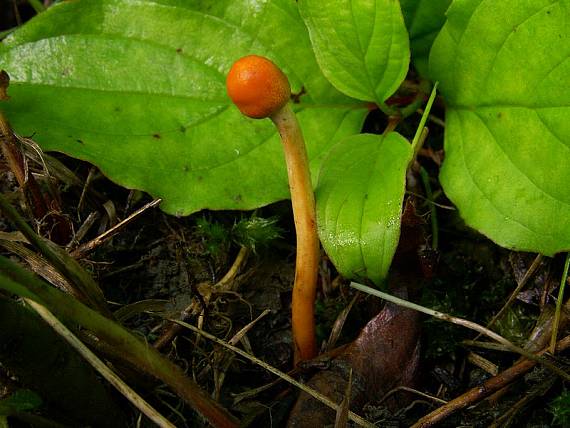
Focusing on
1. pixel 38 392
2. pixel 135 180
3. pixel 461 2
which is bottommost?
pixel 38 392

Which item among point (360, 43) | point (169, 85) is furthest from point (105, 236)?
point (360, 43)

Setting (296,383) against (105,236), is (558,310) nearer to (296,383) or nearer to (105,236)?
(296,383)

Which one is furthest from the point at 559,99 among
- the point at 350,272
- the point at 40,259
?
the point at 40,259

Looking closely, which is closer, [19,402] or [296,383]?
[19,402]

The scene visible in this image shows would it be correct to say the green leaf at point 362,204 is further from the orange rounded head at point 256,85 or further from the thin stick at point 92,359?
the thin stick at point 92,359

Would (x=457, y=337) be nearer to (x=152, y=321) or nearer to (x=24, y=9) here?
(x=152, y=321)

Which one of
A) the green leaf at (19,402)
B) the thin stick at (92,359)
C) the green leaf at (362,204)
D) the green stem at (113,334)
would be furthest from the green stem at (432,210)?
the green leaf at (19,402)

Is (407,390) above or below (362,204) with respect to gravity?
below

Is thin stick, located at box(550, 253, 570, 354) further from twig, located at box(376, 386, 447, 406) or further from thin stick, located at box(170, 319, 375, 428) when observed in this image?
thin stick, located at box(170, 319, 375, 428)
